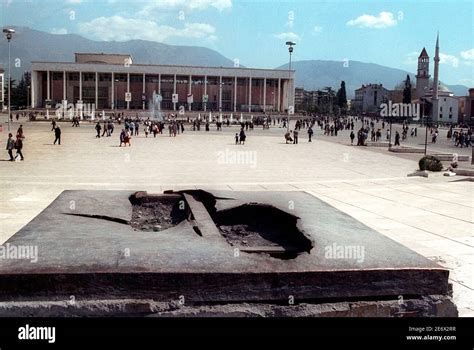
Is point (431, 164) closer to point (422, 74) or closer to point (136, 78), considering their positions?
point (136, 78)

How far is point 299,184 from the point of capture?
656 inches

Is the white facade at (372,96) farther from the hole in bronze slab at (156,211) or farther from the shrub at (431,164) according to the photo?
the hole in bronze slab at (156,211)

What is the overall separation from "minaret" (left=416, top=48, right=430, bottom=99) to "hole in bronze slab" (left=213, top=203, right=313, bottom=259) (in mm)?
140777

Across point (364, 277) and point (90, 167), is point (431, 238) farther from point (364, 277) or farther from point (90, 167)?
point (90, 167)

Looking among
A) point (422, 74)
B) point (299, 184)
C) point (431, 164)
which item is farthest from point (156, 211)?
point (422, 74)

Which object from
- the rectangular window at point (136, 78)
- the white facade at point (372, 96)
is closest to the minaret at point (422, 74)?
the white facade at point (372, 96)

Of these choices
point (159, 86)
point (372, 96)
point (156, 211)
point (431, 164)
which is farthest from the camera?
point (372, 96)

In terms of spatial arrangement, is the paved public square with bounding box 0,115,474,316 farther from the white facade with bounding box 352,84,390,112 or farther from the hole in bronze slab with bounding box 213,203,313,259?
the white facade with bounding box 352,84,390,112

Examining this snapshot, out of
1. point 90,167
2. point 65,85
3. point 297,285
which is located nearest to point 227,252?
point 297,285

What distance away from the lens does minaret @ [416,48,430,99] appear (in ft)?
458

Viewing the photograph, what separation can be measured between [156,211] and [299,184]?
407 inches
